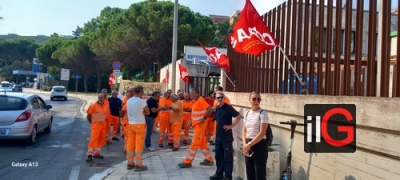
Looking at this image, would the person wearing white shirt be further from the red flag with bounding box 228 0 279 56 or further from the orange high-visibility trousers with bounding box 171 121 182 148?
the orange high-visibility trousers with bounding box 171 121 182 148

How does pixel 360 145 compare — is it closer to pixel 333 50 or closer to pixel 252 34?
pixel 333 50

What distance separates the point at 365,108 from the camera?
467 centimetres

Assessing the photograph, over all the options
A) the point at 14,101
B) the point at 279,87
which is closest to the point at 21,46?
the point at 14,101

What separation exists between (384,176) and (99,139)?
23.0ft

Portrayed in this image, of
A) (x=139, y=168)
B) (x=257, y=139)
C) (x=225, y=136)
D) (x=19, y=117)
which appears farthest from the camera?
(x=19, y=117)

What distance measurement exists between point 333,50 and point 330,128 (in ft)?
3.78

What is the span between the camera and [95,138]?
9555 millimetres

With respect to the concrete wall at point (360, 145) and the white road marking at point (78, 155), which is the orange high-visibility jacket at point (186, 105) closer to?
the white road marking at point (78, 155)

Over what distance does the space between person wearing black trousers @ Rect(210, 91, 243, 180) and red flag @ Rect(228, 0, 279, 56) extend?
1180 mm

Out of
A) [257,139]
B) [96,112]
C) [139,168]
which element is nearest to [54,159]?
[96,112]

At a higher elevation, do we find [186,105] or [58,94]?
[186,105]

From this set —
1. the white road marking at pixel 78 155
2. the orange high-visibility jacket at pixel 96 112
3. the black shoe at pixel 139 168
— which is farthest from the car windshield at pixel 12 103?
the black shoe at pixel 139 168

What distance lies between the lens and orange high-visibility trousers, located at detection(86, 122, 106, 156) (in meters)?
9.51

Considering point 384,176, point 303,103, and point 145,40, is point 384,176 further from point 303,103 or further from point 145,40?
point 145,40
